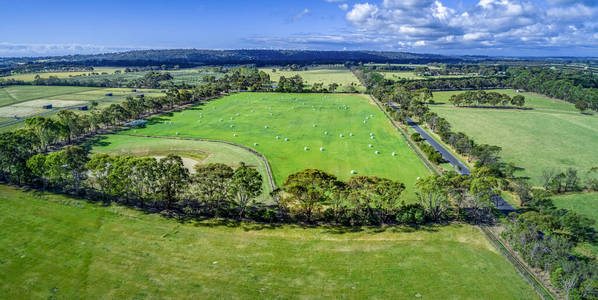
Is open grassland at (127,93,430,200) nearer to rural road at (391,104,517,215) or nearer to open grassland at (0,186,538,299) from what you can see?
rural road at (391,104,517,215)

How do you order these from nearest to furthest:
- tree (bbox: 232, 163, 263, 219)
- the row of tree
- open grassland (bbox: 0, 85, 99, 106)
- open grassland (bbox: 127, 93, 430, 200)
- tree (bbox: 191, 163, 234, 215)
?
1. tree (bbox: 232, 163, 263, 219)
2. tree (bbox: 191, 163, 234, 215)
3. open grassland (bbox: 127, 93, 430, 200)
4. the row of tree
5. open grassland (bbox: 0, 85, 99, 106)

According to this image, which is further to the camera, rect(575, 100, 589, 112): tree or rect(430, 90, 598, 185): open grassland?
rect(575, 100, 589, 112): tree

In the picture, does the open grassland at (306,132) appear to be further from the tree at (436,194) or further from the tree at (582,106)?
the tree at (582,106)

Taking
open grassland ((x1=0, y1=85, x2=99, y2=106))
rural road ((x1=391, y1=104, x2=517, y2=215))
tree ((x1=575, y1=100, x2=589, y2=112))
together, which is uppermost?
open grassland ((x1=0, y1=85, x2=99, y2=106))

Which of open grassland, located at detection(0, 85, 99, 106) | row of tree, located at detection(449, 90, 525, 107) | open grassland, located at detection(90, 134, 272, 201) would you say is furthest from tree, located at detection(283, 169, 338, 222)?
open grassland, located at detection(0, 85, 99, 106)

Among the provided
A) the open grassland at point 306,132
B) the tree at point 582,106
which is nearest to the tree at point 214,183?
the open grassland at point 306,132

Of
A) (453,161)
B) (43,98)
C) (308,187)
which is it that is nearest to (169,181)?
(308,187)

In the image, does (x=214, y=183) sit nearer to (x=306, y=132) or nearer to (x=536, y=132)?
(x=306, y=132)
